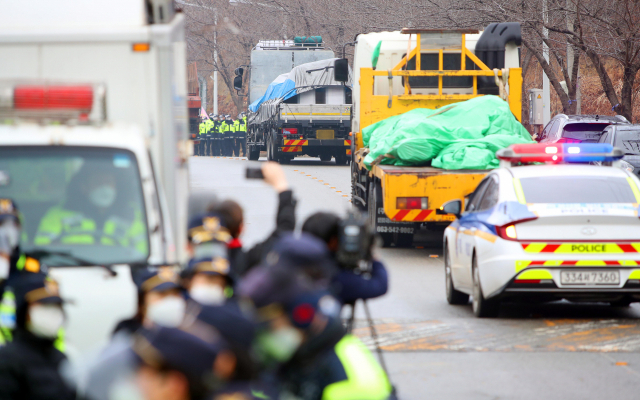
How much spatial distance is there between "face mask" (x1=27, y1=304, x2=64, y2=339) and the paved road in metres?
3.65

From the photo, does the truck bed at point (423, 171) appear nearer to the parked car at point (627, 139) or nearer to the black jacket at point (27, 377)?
the parked car at point (627, 139)

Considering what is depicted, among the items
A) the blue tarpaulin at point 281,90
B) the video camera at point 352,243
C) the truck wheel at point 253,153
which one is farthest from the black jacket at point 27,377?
the truck wheel at point 253,153

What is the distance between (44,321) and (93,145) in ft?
9.34

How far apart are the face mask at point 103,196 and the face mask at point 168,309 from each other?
2.51 m

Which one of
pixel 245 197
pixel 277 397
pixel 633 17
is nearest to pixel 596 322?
pixel 277 397

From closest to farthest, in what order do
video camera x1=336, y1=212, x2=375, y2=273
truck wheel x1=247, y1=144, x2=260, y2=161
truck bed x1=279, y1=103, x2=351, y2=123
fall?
video camera x1=336, y1=212, x2=375, y2=273, truck bed x1=279, y1=103, x2=351, y2=123, truck wheel x1=247, y1=144, x2=260, y2=161

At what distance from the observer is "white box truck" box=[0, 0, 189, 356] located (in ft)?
17.5

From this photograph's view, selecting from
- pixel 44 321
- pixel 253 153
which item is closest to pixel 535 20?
pixel 253 153

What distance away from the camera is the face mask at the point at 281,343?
8.89ft

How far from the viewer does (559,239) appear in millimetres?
8508

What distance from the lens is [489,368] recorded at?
7.25 m

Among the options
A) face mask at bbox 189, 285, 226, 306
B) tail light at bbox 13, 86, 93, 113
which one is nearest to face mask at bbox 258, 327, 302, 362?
face mask at bbox 189, 285, 226, 306

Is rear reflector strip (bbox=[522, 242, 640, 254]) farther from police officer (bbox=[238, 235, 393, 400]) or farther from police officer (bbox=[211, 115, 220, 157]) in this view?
police officer (bbox=[211, 115, 220, 157])

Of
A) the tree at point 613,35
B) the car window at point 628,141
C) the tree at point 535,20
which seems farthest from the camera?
the tree at point 535,20
